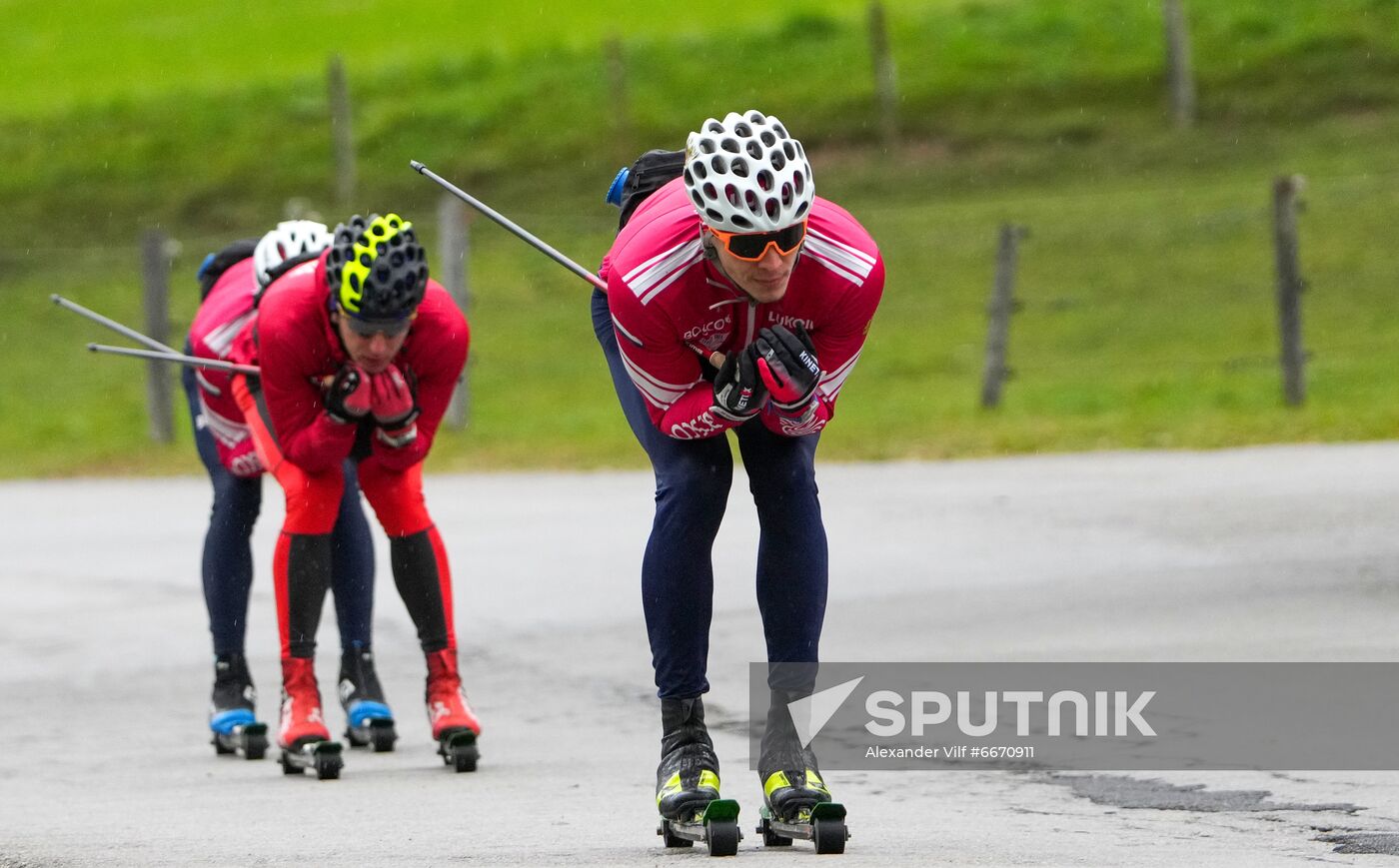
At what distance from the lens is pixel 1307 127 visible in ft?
105

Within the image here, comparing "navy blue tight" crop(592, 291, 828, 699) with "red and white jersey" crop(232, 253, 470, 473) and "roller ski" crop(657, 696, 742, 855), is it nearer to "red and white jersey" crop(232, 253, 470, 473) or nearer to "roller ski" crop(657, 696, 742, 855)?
"roller ski" crop(657, 696, 742, 855)

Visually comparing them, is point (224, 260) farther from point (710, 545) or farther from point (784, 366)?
point (784, 366)

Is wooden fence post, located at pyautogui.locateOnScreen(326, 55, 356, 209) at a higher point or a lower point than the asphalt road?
higher

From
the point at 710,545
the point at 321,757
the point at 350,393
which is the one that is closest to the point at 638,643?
the point at 321,757

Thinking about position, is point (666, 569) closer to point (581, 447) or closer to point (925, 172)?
point (581, 447)

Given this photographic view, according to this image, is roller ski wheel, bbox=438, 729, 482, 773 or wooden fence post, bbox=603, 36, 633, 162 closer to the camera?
roller ski wheel, bbox=438, 729, 482, 773

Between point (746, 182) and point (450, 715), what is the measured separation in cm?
281

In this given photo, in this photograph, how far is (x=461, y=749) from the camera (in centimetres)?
669

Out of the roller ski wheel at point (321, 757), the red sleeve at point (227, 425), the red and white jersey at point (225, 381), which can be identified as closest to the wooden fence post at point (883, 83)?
the red and white jersey at point (225, 381)

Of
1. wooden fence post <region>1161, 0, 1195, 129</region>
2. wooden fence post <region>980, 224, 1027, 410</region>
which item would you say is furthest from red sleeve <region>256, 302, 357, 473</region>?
wooden fence post <region>1161, 0, 1195, 129</region>

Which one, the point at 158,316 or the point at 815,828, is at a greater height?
the point at 158,316

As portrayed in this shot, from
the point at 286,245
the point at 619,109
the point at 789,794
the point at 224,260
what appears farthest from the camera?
the point at 619,109

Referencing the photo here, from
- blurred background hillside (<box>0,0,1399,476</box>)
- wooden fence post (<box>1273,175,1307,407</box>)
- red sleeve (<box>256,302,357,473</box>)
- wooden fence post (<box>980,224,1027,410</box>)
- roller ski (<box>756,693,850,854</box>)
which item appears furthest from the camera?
blurred background hillside (<box>0,0,1399,476</box>)

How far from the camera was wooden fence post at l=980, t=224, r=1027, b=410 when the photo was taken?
54.3ft
